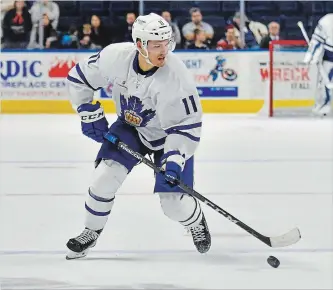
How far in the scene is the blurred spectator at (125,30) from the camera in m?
8.61

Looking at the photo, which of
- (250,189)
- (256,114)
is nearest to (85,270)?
(250,189)

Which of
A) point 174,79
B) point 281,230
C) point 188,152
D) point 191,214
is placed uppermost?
point 174,79

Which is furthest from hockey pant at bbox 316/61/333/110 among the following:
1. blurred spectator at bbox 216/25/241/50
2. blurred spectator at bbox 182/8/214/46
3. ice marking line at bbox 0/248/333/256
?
ice marking line at bbox 0/248/333/256

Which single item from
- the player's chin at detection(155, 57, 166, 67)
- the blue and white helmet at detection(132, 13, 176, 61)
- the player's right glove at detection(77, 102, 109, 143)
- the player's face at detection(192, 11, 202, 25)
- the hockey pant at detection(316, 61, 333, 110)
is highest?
the blue and white helmet at detection(132, 13, 176, 61)

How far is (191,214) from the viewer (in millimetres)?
3027

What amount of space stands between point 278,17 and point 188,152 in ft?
21.0

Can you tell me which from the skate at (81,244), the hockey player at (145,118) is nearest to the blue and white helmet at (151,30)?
the hockey player at (145,118)

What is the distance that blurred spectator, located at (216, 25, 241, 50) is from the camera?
28.6 ft

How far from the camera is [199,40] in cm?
875

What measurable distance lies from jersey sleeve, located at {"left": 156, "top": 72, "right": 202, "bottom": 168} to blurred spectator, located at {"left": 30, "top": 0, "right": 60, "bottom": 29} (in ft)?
19.5

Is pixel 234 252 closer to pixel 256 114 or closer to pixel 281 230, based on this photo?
pixel 281 230

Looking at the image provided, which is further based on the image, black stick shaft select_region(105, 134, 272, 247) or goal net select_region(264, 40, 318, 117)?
goal net select_region(264, 40, 318, 117)

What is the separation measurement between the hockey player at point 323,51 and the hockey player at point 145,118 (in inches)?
209

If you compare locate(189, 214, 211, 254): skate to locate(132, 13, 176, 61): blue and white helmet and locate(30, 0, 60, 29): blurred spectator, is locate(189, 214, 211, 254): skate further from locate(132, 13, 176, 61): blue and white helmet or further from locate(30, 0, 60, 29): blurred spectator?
locate(30, 0, 60, 29): blurred spectator
